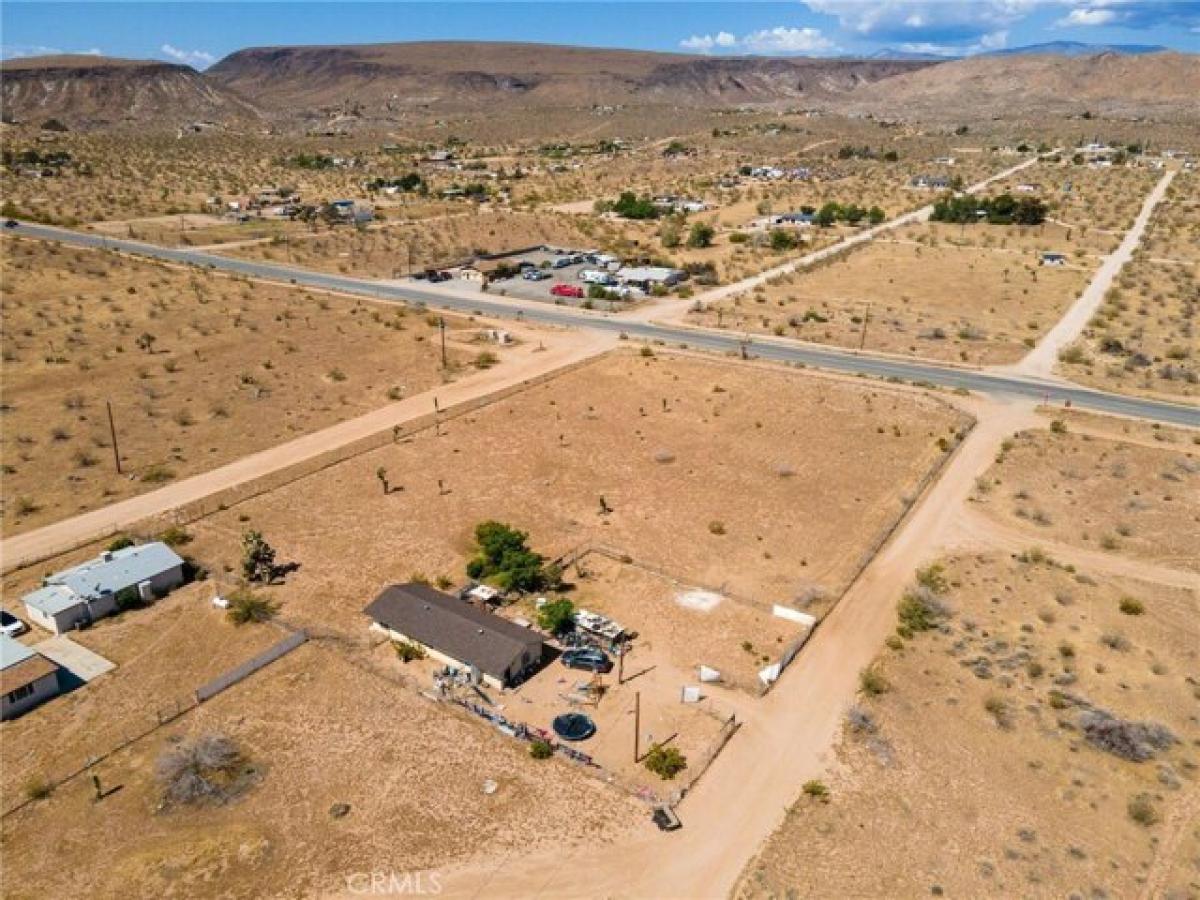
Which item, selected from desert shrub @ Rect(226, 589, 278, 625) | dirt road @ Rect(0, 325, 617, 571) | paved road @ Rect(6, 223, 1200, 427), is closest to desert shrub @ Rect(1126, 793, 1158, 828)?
desert shrub @ Rect(226, 589, 278, 625)

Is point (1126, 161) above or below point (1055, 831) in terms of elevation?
above

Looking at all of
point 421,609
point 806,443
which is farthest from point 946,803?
point 806,443

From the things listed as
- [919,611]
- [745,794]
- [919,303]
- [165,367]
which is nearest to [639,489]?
[919,611]

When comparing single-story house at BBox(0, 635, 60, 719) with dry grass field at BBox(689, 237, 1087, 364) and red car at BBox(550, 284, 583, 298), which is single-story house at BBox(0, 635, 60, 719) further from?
red car at BBox(550, 284, 583, 298)

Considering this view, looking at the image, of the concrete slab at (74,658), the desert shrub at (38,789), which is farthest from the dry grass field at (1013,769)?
the concrete slab at (74,658)

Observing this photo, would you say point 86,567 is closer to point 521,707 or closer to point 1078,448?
point 521,707

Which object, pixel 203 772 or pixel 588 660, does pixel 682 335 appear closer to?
pixel 588 660

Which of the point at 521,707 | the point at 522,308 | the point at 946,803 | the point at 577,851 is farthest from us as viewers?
the point at 522,308

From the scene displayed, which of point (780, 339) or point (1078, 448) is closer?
point (1078, 448)
